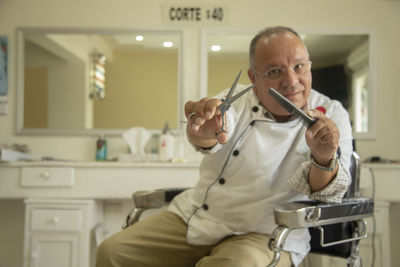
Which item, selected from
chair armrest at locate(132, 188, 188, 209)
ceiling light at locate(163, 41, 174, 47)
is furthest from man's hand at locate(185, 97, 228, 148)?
ceiling light at locate(163, 41, 174, 47)

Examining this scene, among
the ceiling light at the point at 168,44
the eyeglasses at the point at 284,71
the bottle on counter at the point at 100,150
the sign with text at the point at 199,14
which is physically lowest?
the bottle on counter at the point at 100,150

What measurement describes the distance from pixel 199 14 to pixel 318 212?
2161 millimetres

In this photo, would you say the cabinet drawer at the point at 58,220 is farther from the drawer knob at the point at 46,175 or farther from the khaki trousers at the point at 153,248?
the khaki trousers at the point at 153,248

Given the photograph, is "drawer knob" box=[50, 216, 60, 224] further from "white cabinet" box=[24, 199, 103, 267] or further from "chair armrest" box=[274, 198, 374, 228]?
"chair armrest" box=[274, 198, 374, 228]

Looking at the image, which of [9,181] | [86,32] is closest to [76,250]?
[9,181]

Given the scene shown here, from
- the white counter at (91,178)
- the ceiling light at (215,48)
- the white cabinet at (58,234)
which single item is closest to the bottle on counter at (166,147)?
the white counter at (91,178)

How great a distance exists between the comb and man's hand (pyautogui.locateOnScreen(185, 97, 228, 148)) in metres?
0.14

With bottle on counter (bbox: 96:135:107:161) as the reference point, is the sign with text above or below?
above

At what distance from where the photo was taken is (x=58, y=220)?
2379mm

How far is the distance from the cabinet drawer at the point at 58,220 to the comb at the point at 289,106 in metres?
1.78

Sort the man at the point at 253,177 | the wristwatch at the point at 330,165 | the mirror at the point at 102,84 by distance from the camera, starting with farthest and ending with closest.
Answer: the mirror at the point at 102,84 < the man at the point at 253,177 < the wristwatch at the point at 330,165

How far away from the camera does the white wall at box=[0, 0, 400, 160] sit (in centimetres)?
289

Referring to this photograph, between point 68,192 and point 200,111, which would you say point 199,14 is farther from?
point 200,111

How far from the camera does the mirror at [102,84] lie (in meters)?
2.94
